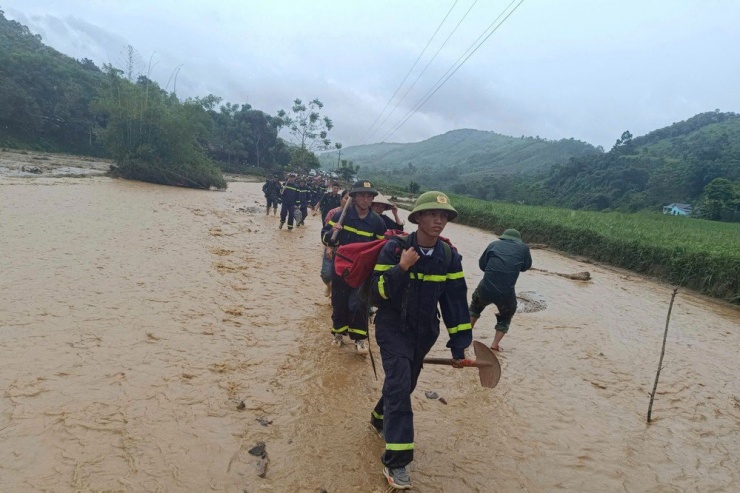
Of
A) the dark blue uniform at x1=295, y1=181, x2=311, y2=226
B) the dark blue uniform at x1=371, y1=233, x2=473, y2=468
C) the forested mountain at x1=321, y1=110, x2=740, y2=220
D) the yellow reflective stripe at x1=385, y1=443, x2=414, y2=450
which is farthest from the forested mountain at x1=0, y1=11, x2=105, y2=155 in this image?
the yellow reflective stripe at x1=385, y1=443, x2=414, y2=450

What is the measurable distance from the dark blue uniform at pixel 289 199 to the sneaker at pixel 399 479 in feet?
38.2

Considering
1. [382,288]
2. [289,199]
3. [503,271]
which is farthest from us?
[289,199]

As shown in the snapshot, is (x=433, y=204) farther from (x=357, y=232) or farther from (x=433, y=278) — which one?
(x=357, y=232)

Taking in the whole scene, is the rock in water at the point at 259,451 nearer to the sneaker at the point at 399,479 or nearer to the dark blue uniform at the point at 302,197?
the sneaker at the point at 399,479

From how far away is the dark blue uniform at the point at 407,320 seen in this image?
9.41 feet

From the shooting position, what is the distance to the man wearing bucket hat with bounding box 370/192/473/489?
9.39 feet

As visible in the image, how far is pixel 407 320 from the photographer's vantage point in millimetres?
3068

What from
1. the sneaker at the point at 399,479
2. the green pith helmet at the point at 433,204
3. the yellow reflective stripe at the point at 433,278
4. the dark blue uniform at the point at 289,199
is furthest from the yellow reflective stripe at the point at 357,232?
the dark blue uniform at the point at 289,199

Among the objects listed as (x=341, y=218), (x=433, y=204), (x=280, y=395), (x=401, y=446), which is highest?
(x=433, y=204)

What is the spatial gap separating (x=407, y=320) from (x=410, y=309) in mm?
84

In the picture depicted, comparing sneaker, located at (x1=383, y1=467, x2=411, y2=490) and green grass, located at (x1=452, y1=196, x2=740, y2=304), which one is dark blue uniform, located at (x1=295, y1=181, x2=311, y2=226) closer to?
green grass, located at (x1=452, y1=196, x2=740, y2=304)

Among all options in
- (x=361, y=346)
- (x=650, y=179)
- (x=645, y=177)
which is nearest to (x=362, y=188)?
(x=361, y=346)

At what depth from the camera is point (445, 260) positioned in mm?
3129

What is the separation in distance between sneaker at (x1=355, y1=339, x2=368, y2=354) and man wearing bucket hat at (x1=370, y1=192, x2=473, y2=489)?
1967mm
